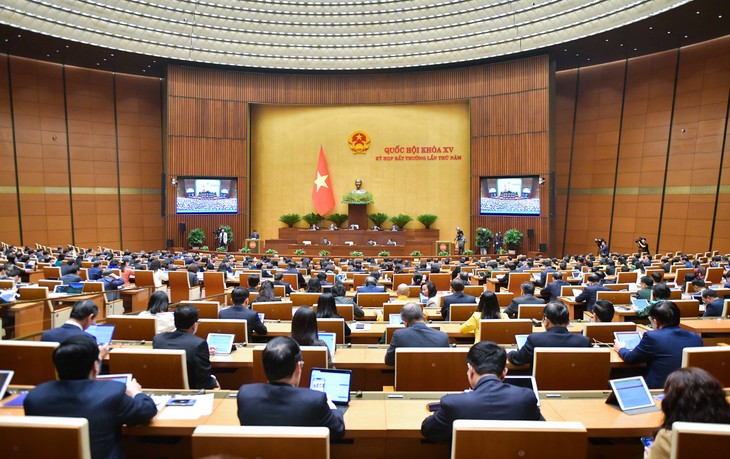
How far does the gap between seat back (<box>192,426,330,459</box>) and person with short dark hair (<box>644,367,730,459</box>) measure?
1.29 meters

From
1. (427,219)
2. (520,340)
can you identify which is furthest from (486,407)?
(427,219)

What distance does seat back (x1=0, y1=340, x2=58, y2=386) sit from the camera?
3395mm

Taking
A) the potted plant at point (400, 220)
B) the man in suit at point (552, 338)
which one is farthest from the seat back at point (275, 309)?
the potted plant at point (400, 220)

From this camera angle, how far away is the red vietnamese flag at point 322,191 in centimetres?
2223

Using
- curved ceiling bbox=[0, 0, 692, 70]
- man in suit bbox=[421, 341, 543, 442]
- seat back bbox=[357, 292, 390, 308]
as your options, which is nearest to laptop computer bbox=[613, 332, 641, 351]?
man in suit bbox=[421, 341, 543, 442]

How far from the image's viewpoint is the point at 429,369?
3.44 meters

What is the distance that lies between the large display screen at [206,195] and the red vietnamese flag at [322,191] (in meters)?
3.42

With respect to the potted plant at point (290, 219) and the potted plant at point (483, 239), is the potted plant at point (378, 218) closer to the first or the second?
the potted plant at point (290, 219)

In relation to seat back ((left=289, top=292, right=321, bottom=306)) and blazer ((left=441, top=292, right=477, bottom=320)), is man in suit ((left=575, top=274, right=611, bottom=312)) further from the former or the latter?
seat back ((left=289, top=292, right=321, bottom=306))

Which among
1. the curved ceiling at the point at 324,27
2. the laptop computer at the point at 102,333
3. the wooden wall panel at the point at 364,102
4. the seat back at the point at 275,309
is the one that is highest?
the curved ceiling at the point at 324,27

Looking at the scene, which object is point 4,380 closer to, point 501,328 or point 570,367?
point 570,367

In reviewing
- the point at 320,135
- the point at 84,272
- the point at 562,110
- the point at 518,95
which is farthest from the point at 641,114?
the point at 84,272

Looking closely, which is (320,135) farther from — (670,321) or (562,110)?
(670,321)

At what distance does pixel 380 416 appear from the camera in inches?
106
